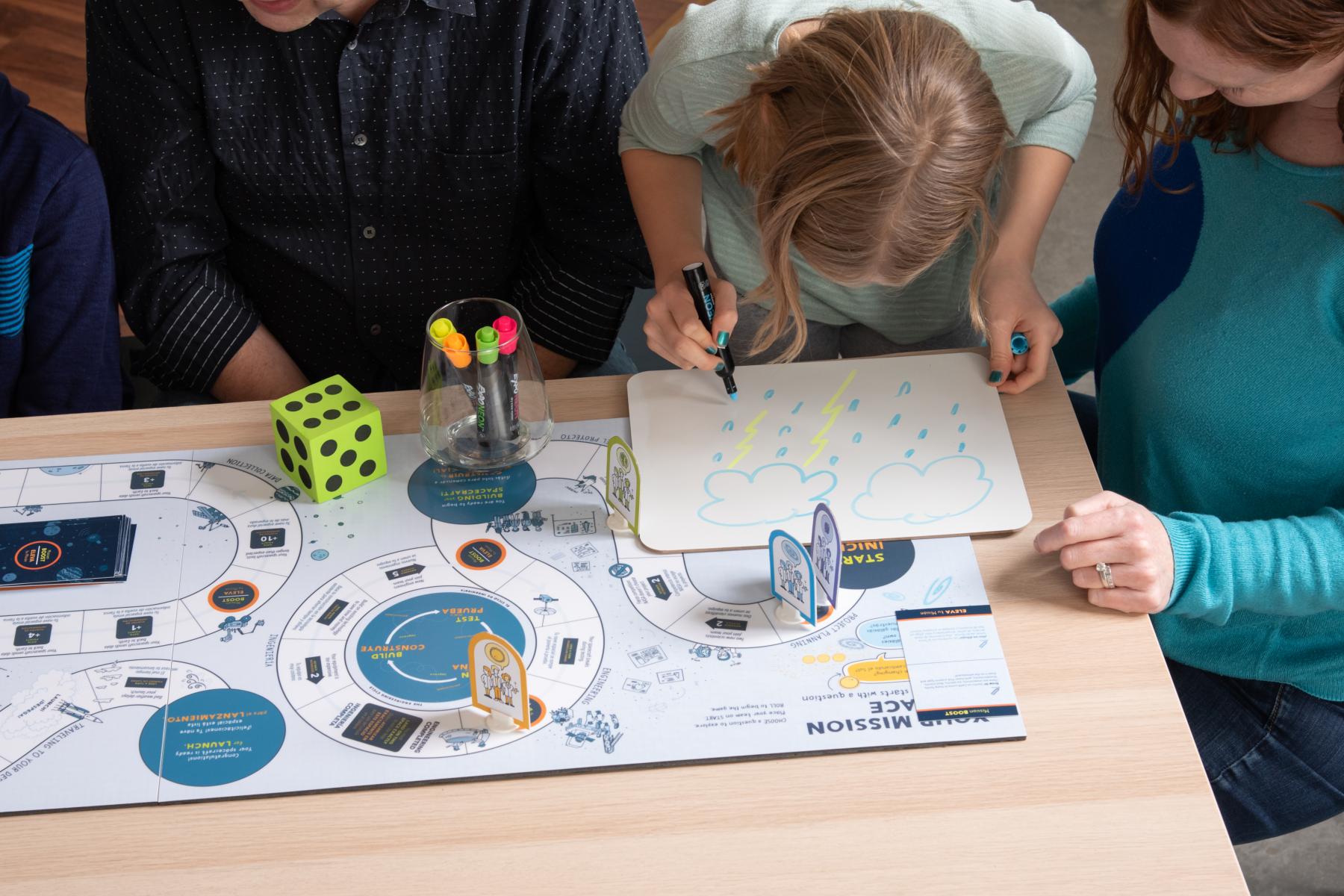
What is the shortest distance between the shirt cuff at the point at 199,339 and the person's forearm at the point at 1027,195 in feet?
3.05

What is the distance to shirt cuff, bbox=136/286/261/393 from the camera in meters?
1.51

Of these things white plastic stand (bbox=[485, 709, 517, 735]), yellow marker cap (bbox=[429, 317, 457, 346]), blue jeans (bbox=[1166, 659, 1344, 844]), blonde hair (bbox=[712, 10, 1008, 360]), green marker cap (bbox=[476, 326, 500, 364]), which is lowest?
blue jeans (bbox=[1166, 659, 1344, 844])

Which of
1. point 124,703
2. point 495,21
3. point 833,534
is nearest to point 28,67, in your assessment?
point 495,21

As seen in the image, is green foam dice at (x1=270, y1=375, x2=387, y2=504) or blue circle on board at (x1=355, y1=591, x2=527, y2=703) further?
green foam dice at (x1=270, y1=375, x2=387, y2=504)

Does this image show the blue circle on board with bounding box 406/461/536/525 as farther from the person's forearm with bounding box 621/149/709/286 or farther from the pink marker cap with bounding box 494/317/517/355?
the person's forearm with bounding box 621/149/709/286

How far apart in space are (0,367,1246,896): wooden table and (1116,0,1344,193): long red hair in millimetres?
498

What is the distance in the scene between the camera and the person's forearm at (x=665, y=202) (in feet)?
4.42

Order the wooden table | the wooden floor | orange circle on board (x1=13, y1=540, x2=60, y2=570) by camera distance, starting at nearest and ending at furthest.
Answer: the wooden table
orange circle on board (x1=13, y1=540, x2=60, y2=570)
the wooden floor

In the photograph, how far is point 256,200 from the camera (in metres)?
1.49

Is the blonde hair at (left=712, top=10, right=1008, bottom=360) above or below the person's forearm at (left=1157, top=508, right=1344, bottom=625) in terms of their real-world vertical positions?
above

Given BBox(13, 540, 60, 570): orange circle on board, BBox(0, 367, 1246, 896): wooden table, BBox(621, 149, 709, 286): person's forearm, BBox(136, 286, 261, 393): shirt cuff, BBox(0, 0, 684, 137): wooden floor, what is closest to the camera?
BBox(0, 367, 1246, 896): wooden table

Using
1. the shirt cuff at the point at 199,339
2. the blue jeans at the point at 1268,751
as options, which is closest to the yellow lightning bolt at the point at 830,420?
the blue jeans at the point at 1268,751

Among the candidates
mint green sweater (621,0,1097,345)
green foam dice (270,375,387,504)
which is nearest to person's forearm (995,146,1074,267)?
mint green sweater (621,0,1097,345)

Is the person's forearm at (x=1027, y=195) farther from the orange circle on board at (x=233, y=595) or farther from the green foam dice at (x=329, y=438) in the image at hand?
the orange circle on board at (x=233, y=595)
